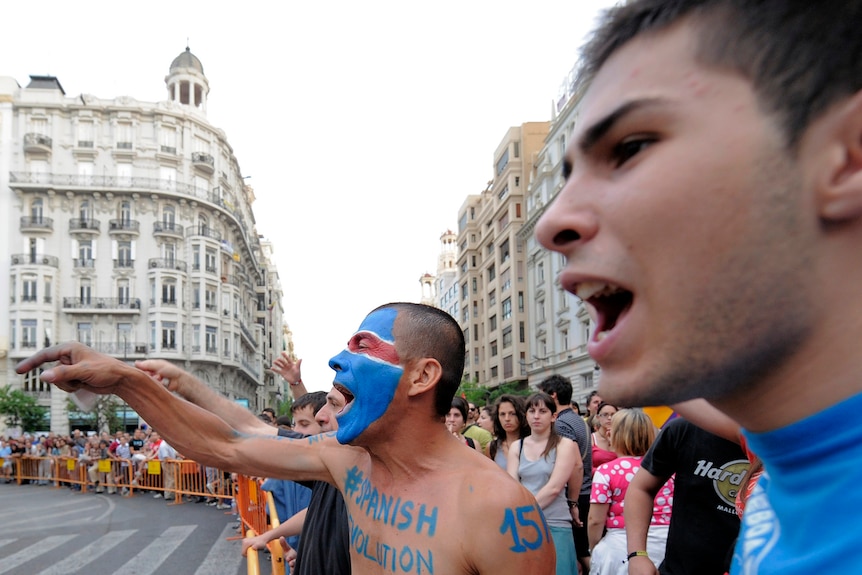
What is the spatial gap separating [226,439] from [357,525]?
759 mm

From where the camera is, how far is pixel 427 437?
255 cm

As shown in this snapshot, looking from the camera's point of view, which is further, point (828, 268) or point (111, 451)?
point (111, 451)

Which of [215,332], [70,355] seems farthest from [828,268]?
[215,332]

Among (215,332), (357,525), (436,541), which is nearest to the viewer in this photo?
(436,541)

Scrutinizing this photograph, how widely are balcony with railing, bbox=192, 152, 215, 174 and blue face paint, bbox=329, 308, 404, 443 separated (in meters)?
52.4

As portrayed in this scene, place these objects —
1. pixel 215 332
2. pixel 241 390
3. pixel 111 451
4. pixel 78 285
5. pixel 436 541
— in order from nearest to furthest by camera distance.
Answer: pixel 436 541 → pixel 111 451 → pixel 78 285 → pixel 215 332 → pixel 241 390

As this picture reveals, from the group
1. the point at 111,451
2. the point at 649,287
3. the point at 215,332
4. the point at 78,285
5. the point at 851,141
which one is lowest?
the point at 111,451

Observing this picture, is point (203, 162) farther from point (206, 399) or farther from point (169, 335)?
point (206, 399)

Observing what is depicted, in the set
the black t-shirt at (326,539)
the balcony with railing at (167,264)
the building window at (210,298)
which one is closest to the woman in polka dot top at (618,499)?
the black t-shirt at (326,539)

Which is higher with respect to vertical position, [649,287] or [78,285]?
[78,285]

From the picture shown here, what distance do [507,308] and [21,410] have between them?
3427cm

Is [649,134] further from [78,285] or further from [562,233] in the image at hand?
[78,285]

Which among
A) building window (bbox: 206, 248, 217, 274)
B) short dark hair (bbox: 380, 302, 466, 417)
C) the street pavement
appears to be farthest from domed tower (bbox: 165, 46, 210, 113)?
short dark hair (bbox: 380, 302, 466, 417)

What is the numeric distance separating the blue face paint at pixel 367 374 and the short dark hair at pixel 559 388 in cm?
451
